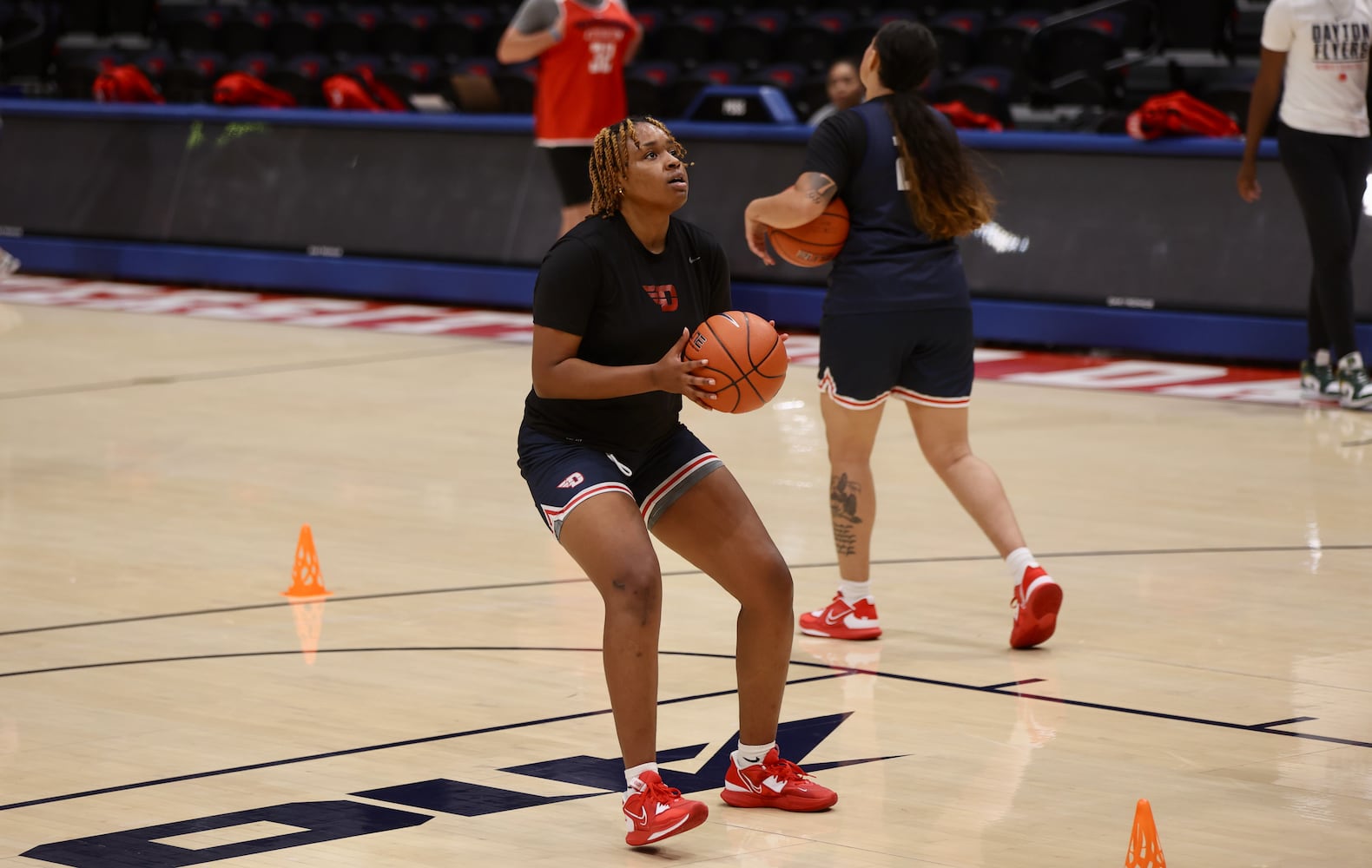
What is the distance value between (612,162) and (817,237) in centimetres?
180

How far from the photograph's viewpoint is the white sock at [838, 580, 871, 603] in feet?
22.7

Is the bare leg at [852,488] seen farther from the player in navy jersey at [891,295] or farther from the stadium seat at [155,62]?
the stadium seat at [155,62]

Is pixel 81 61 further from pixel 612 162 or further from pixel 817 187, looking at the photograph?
pixel 612 162

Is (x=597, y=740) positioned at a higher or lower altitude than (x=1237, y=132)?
lower

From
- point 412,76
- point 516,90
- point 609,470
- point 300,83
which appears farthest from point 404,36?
point 609,470

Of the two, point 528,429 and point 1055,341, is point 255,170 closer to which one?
point 1055,341

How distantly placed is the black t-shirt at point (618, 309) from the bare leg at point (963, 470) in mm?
1795

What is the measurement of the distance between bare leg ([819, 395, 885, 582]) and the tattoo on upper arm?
665 millimetres

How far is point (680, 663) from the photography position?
21.6 ft

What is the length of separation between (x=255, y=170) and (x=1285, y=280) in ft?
27.4

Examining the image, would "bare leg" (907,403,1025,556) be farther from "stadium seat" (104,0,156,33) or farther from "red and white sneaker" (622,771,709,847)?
"stadium seat" (104,0,156,33)

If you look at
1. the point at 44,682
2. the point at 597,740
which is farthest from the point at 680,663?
the point at 44,682

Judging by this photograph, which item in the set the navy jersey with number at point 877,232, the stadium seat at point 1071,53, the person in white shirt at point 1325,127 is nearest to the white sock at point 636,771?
the navy jersey with number at point 877,232

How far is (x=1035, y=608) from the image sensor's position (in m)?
6.63
